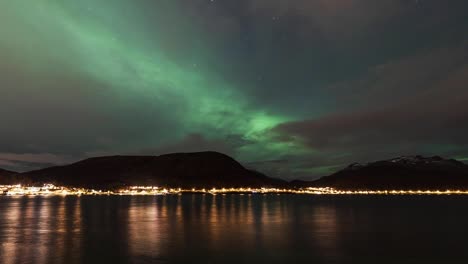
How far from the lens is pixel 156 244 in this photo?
49031 mm

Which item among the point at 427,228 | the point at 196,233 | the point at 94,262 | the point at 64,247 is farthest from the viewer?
the point at 427,228

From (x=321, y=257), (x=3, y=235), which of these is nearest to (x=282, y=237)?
(x=321, y=257)

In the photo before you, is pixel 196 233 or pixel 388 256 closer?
pixel 388 256

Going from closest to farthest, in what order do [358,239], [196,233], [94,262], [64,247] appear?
[94,262], [64,247], [358,239], [196,233]

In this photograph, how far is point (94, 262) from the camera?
127 ft

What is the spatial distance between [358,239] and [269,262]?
67.7 ft

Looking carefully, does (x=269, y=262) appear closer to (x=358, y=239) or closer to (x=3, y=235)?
(x=358, y=239)

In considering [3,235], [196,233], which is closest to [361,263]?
[196,233]

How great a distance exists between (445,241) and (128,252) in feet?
133

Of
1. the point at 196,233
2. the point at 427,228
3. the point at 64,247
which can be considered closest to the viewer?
the point at 64,247

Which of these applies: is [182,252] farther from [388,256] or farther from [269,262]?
[388,256]

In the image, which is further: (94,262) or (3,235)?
(3,235)

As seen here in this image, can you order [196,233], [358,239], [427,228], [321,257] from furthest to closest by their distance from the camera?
[427,228] < [196,233] < [358,239] < [321,257]

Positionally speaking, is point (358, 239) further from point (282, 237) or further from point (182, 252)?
point (182, 252)
